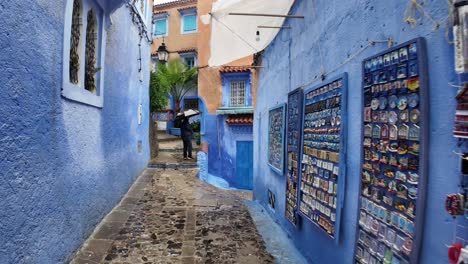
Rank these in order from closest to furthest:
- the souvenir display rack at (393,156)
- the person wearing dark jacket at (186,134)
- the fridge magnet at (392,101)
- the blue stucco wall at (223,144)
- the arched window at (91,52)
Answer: the souvenir display rack at (393,156)
the fridge magnet at (392,101)
the arched window at (91,52)
the person wearing dark jacket at (186,134)
the blue stucco wall at (223,144)

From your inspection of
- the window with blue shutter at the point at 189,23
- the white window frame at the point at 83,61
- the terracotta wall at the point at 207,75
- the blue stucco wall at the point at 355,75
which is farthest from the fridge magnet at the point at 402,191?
the window with blue shutter at the point at 189,23

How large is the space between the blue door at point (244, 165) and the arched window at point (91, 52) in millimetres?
10779

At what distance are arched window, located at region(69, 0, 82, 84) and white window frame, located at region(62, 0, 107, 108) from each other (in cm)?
5

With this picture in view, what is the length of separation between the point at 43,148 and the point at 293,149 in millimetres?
2979

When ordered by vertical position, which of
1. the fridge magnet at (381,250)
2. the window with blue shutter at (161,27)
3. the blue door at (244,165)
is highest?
the window with blue shutter at (161,27)

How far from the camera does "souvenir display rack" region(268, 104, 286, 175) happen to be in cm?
505

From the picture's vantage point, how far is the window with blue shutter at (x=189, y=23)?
76.6 feet

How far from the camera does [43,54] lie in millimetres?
3055

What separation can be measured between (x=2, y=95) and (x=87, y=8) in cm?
256

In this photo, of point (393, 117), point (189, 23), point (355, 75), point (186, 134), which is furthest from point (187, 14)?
point (393, 117)

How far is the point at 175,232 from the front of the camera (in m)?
5.10

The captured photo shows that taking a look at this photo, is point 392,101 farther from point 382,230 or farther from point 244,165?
point 244,165

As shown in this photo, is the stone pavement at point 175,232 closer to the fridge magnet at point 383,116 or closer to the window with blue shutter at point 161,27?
the fridge magnet at point 383,116

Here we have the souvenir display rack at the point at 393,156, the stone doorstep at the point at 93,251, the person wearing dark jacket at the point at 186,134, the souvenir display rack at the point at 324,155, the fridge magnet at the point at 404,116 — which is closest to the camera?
the souvenir display rack at the point at 393,156
